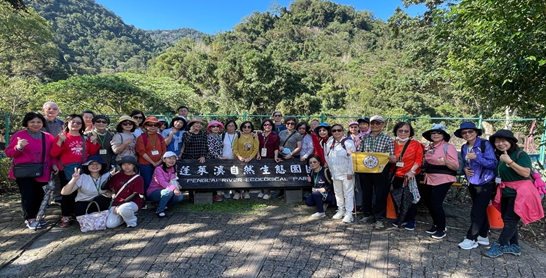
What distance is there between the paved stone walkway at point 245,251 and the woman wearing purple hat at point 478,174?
0.70 feet

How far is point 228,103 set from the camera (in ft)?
72.7

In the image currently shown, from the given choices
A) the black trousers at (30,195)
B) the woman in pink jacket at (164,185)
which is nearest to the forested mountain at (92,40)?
the black trousers at (30,195)

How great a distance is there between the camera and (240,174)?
5074mm

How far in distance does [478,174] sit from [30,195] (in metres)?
5.44

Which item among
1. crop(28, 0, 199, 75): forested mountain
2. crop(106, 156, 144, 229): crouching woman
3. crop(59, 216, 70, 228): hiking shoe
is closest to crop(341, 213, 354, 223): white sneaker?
crop(106, 156, 144, 229): crouching woman

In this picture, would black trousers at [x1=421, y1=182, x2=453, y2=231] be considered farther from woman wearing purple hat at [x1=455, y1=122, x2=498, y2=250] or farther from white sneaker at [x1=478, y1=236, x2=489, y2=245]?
white sneaker at [x1=478, y1=236, x2=489, y2=245]

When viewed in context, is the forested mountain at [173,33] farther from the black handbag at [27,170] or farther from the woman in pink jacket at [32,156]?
the black handbag at [27,170]

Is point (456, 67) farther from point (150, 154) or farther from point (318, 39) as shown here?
point (318, 39)

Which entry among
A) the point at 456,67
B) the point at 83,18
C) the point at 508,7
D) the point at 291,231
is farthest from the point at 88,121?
the point at 83,18

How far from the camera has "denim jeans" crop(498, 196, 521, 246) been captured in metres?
3.35

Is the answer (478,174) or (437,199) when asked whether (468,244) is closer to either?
(437,199)

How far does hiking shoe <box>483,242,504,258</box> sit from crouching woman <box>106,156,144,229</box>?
4.27m

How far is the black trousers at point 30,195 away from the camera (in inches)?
153

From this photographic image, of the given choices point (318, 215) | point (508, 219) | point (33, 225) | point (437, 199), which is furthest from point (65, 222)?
point (508, 219)
